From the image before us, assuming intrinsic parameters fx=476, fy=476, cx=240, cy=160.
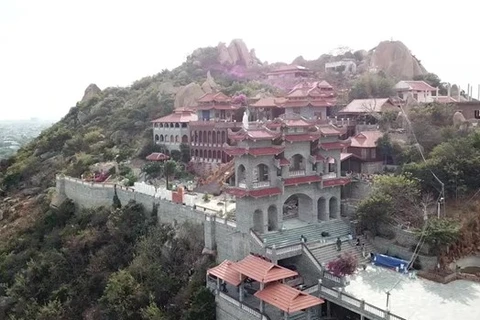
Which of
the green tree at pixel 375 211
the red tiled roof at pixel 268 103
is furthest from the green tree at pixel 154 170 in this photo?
the green tree at pixel 375 211

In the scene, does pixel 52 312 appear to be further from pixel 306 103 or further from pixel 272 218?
A: pixel 306 103

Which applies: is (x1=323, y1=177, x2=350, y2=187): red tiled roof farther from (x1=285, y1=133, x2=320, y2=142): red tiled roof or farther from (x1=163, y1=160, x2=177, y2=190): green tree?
(x1=163, y1=160, x2=177, y2=190): green tree

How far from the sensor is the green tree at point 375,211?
29.0 metres

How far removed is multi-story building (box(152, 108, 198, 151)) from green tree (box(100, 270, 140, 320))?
22.2m

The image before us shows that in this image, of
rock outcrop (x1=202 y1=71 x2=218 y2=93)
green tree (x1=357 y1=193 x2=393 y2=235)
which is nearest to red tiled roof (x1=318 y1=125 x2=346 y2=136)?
green tree (x1=357 y1=193 x2=393 y2=235)

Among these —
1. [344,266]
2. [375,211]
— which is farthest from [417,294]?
[375,211]

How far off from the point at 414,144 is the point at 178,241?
19.0m

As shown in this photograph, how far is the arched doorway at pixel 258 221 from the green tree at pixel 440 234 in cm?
920

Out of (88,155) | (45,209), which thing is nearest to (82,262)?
(45,209)

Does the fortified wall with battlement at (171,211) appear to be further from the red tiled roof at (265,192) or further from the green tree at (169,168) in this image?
the green tree at (169,168)

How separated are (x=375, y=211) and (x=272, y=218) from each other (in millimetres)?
6309

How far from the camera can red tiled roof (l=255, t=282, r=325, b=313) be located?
21.6m

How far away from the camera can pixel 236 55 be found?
86.4 m

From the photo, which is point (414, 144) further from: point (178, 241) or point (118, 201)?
point (118, 201)
